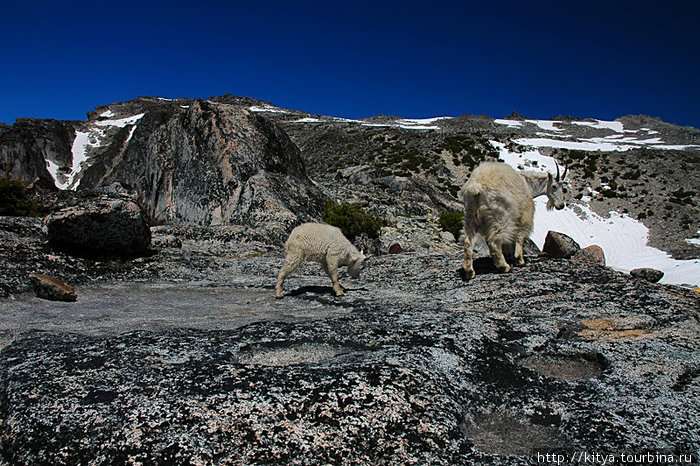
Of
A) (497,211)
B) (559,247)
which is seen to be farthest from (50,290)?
(559,247)

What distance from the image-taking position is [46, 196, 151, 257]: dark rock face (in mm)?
11039

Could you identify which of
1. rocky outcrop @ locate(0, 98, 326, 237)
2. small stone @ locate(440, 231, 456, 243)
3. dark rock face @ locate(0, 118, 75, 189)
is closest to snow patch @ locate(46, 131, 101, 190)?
dark rock face @ locate(0, 118, 75, 189)

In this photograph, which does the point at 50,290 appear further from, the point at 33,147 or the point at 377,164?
the point at 33,147

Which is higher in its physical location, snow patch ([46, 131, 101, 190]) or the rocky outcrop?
snow patch ([46, 131, 101, 190])

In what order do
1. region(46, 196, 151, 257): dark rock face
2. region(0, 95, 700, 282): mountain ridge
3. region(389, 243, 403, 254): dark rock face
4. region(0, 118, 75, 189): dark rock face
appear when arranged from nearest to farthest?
1. region(46, 196, 151, 257): dark rock face
2. region(389, 243, 403, 254): dark rock face
3. region(0, 95, 700, 282): mountain ridge
4. region(0, 118, 75, 189): dark rock face

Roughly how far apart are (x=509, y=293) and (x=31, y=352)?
6930mm

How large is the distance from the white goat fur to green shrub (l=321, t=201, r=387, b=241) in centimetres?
884

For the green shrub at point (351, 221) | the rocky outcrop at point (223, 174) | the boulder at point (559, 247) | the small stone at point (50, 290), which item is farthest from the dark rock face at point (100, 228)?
the boulder at point (559, 247)

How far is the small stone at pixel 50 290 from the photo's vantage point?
26.2 feet

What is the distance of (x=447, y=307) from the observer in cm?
729

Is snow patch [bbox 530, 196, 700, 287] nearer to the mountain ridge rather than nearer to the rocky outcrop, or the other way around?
the mountain ridge

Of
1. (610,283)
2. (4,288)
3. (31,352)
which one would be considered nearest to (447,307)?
(610,283)

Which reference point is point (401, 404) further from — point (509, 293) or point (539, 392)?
point (509, 293)

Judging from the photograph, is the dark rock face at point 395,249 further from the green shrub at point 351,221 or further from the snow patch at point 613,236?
the snow patch at point 613,236
